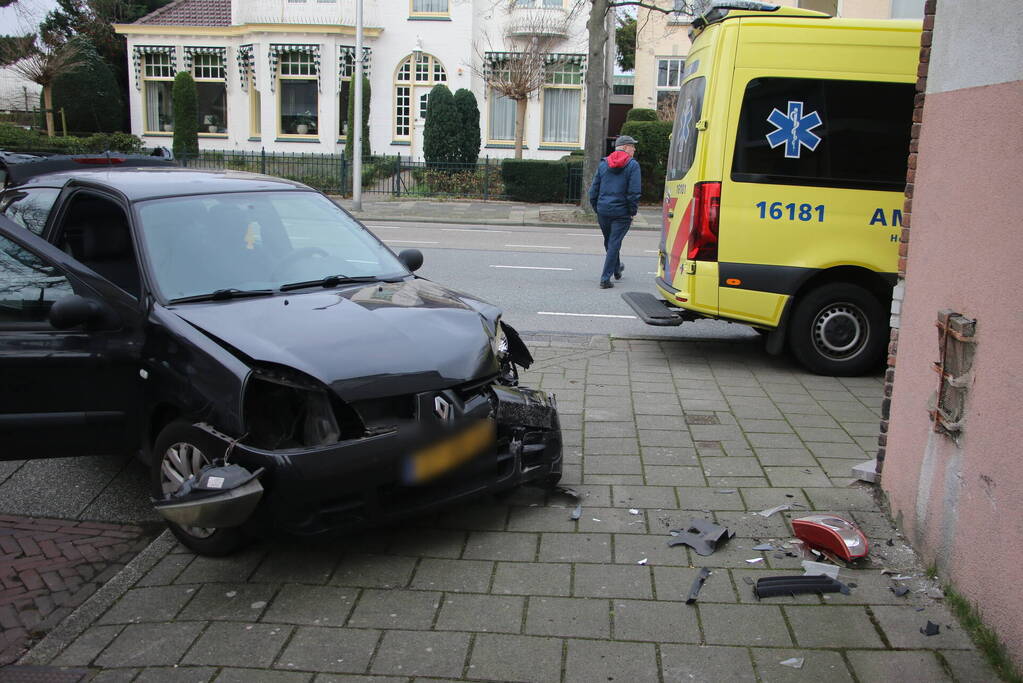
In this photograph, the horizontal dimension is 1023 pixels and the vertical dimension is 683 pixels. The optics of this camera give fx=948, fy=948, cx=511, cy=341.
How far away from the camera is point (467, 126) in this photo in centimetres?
2862

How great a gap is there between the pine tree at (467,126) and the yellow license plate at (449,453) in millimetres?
24935

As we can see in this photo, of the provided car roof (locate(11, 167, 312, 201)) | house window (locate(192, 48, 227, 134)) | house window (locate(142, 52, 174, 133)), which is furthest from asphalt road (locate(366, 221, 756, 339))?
house window (locate(142, 52, 174, 133))

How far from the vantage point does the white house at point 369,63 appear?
31.8 m

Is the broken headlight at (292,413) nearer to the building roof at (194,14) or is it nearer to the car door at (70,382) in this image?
the car door at (70,382)

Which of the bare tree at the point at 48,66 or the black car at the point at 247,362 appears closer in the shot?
the black car at the point at 247,362

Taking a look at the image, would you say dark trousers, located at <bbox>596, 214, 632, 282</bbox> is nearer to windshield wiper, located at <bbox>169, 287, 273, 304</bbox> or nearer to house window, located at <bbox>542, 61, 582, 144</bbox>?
windshield wiper, located at <bbox>169, 287, 273, 304</bbox>

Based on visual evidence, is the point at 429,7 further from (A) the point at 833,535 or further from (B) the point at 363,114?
(A) the point at 833,535

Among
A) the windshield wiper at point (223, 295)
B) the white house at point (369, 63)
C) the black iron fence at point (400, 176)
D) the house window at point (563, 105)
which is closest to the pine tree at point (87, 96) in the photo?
the white house at point (369, 63)

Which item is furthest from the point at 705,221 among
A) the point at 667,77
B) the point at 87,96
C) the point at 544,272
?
the point at 87,96

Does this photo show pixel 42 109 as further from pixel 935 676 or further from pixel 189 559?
pixel 935 676

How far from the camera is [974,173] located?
3781 mm

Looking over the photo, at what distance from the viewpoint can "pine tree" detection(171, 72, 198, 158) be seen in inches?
1249

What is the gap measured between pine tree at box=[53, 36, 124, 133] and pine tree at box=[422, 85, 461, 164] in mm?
15126

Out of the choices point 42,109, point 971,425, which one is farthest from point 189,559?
point 42,109
